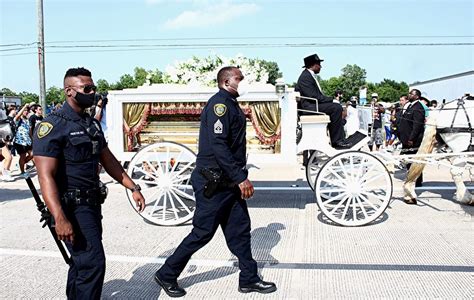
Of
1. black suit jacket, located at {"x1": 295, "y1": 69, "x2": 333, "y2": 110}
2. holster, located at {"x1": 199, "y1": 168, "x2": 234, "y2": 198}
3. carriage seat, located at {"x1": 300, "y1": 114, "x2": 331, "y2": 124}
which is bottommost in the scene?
holster, located at {"x1": 199, "y1": 168, "x2": 234, "y2": 198}

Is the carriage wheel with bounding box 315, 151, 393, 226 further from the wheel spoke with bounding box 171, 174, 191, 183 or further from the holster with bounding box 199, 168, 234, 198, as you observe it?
the holster with bounding box 199, 168, 234, 198

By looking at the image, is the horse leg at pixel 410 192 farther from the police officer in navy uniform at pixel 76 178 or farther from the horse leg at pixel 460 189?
the police officer in navy uniform at pixel 76 178

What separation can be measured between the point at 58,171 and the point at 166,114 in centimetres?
369

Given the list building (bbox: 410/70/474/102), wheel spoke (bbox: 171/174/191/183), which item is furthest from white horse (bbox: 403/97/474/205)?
building (bbox: 410/70/474/102)

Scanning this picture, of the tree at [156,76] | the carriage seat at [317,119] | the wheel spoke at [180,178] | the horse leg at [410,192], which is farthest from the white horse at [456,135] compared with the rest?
the tree at [156,76]

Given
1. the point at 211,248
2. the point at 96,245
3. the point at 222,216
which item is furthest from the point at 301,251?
the point at 96,245

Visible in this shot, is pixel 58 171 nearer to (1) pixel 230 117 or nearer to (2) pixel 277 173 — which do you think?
(1) pixel 230 117

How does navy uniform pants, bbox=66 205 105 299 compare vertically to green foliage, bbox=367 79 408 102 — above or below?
below

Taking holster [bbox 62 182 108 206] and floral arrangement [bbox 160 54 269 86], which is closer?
holster [bbox 62 182 108 206]

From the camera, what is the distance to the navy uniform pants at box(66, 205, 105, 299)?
3.22 m

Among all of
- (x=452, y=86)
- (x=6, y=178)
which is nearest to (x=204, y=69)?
(x=6, y=178)

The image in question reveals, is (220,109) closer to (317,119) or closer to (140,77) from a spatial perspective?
(317,119)

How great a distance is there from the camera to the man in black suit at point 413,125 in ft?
26.3

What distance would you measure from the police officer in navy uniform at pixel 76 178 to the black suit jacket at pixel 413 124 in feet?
19.4
